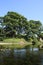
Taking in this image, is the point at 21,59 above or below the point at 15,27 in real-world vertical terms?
below

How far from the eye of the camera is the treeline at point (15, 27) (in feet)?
292

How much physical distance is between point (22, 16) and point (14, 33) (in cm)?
834

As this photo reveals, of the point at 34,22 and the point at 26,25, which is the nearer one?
the point at 26,25

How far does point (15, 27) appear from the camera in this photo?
9094 cm

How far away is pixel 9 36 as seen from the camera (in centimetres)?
9338

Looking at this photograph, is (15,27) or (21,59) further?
(15,27)

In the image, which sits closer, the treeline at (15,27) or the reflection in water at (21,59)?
the reflection in water at (21,59)

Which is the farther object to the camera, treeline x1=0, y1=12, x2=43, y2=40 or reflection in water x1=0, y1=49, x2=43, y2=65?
treeline x1=0, y1=12, x2=43, y2=40

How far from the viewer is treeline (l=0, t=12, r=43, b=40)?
8888cm

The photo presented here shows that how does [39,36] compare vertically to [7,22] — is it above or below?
below

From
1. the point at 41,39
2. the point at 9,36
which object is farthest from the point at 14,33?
the point at 41,39

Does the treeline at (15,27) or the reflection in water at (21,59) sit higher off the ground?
the treeline at (15,27)

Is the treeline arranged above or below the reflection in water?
above

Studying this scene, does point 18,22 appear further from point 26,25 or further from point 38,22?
point 38,22
